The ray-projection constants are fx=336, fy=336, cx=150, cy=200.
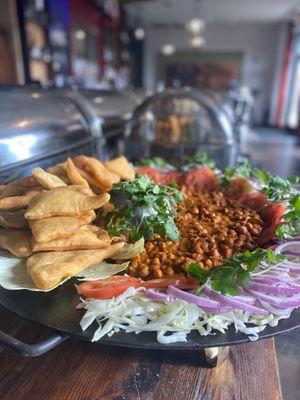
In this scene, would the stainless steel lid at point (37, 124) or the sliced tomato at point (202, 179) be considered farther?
the sliced tomato at point (202, 179)

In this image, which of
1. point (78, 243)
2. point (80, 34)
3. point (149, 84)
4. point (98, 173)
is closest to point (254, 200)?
point (98, 173)

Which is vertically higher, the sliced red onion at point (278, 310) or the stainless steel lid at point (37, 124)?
the stainless steel lid at point (37, 124)

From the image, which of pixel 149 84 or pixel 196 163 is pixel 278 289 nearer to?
pixel 196 163

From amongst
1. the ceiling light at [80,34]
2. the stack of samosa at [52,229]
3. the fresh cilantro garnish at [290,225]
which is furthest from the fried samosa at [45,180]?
the ceiling light at [80,34]

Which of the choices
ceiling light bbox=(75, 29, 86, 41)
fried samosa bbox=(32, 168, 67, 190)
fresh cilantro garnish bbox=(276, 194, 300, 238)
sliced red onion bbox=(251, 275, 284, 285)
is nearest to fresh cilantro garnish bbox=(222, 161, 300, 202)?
fresh cilantro garnish bbox=(276, 194, 300, 238)

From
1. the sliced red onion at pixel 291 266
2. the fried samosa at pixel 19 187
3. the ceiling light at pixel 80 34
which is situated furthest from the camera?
the ceiling light at pixel 80 34

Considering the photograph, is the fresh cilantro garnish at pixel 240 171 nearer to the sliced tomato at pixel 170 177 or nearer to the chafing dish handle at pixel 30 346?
the sliced tomato at pixel 170 177
